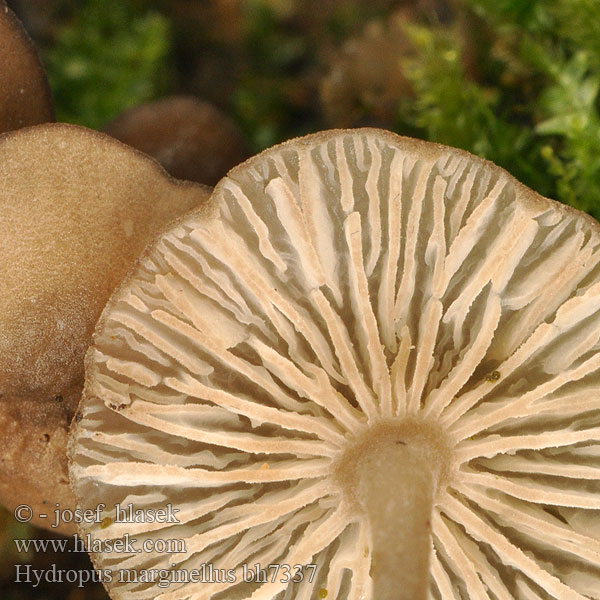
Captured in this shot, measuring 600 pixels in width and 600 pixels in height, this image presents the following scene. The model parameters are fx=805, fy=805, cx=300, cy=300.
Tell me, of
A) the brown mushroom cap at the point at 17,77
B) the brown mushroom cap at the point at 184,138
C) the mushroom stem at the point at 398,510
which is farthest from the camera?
the brown mushroom cap at the point at 184,138

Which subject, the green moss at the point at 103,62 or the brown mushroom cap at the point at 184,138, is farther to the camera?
the green moss at the point at 103,62

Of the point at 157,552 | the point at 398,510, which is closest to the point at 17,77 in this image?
the point at 157,552

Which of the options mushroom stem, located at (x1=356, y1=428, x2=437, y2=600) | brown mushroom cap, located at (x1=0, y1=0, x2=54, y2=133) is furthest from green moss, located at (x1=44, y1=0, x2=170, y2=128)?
mushroom stem, located at (x1=356, y1=428, x2=437, y2=600)

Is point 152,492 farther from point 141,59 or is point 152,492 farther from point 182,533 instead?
point 141,59

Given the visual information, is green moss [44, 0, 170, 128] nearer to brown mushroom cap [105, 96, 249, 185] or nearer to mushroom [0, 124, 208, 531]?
brown mushroom cap [105, 96, 249, 185]

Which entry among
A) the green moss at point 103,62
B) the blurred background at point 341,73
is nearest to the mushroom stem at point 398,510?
the blurred background at point 341,73

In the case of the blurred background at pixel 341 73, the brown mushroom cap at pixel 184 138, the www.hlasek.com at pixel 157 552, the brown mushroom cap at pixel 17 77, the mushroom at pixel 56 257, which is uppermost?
the blurred background at pixel 341 73

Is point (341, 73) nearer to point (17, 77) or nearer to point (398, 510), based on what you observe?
point (17, 77)

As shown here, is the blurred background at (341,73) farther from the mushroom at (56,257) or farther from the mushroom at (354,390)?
the mushroom at (354,390)

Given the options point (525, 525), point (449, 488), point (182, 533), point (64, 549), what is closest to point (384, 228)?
point (449, 488)
